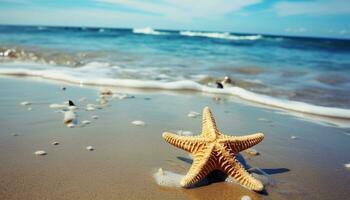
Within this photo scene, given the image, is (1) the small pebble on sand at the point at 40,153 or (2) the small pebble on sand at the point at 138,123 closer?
(1) the small pebble on sand at the point at 40,153

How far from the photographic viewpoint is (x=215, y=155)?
9.56 ft

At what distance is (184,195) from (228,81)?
576cm

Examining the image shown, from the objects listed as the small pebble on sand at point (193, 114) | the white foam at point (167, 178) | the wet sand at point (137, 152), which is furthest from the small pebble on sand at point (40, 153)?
the small pebble on sand at point (193, 114)

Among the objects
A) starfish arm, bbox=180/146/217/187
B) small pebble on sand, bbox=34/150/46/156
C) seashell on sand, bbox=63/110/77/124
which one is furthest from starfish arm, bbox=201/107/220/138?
seashell on sand, bbox=63/110/77/124

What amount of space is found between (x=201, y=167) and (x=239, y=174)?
0.33 meters

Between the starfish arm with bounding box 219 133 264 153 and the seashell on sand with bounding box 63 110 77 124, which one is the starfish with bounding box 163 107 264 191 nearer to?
the starfish arm with bounding box 219 133 264 153

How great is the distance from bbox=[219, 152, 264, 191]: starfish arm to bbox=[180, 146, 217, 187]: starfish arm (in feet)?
0.33

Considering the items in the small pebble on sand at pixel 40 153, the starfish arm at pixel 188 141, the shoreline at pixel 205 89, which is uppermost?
the starfish arm at pixel 188 141

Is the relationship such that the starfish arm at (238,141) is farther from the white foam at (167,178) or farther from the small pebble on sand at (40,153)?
the small pebble on sand at (40,153)

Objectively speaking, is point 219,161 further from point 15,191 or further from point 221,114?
point 221,114

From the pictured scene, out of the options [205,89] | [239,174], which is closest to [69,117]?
[239,174]

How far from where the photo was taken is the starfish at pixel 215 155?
2.85 meters

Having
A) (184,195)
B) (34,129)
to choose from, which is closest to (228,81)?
(34,129)

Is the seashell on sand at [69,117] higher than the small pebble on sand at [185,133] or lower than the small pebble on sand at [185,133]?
higher
